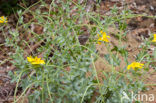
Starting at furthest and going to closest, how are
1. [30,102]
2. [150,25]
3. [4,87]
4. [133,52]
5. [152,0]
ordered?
[152,0]
[150,25]
[133,52]
[4,87]
[30,102]

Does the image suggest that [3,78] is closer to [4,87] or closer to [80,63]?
[4,87]

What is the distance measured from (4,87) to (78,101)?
101 centimetres

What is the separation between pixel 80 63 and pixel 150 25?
1642 mm

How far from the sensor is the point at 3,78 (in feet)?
7.93

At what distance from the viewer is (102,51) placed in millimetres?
2348

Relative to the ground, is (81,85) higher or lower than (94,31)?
lower

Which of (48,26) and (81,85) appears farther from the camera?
(48,26)

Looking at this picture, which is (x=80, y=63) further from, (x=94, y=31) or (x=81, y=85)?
(x=94, y=31)

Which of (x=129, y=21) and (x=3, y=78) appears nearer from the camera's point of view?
(x=3, y=78)

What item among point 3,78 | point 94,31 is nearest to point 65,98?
point 94,31

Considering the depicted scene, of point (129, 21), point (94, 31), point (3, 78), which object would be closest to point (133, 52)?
point (129, 21)

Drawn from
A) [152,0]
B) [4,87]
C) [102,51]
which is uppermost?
[152,0]

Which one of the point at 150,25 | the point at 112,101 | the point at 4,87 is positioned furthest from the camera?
the point at 150,25

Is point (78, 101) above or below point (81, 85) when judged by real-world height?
below
